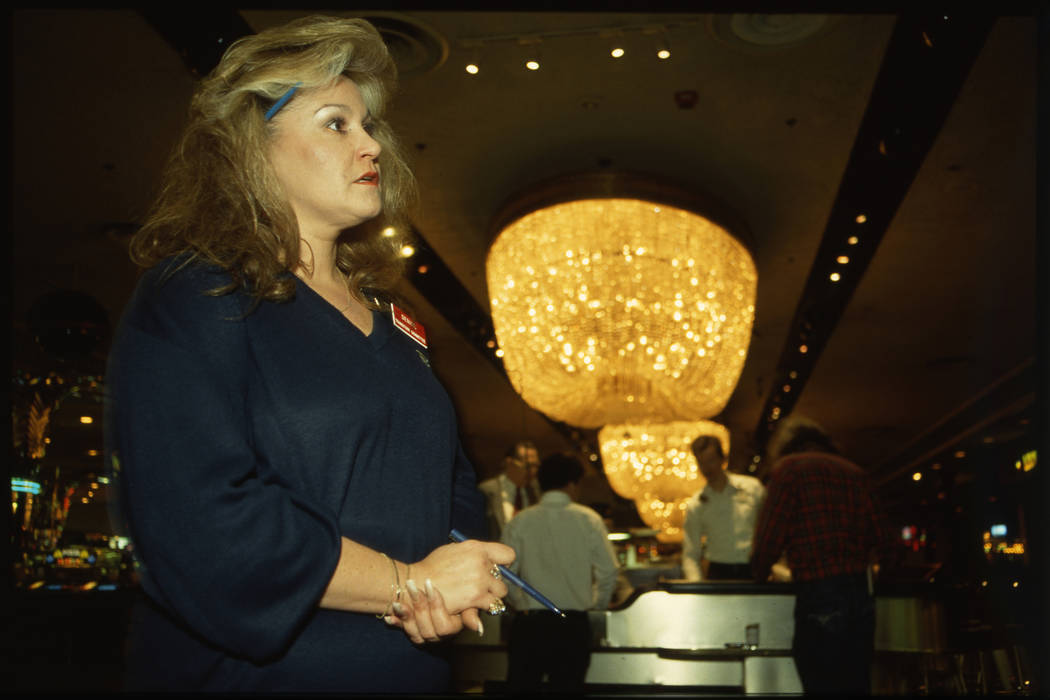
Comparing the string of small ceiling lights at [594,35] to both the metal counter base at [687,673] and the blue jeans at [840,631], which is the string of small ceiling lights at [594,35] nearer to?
the blue jeans at [840,631]

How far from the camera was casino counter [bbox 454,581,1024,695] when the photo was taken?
4.18m

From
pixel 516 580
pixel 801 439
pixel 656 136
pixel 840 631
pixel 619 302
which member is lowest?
pixel 840 631

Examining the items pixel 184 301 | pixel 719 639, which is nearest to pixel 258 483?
pixel 184 301

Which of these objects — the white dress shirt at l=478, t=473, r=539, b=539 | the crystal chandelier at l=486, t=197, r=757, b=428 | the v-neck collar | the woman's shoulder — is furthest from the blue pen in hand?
the white dress shirt at l=478, t=473, r=539, b=539

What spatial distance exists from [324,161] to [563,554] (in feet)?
11.9

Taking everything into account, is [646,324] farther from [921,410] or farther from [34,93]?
[921,410]

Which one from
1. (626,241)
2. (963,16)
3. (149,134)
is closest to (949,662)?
(626,241)

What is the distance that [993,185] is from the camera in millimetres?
5590

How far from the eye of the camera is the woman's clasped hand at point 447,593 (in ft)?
2.84

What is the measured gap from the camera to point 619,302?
474 centimetres

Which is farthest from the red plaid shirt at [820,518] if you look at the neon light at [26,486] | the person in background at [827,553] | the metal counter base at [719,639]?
the neon light at [26,486]

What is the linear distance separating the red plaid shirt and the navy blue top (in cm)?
284

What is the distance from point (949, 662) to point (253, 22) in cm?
441

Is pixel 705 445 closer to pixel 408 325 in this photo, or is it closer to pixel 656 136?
pixel 656 136
